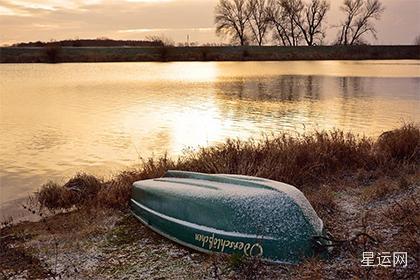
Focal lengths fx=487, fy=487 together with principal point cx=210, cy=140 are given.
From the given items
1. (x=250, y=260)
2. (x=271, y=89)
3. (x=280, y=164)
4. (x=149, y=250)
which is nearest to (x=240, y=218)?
(x=250, y=260)

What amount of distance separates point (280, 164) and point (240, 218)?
7.16 ft

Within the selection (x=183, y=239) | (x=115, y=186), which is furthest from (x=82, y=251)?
(x=115, y=186)

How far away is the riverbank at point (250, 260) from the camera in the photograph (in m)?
3.61

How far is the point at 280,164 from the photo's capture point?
5.77 meters

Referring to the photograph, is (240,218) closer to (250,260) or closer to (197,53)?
(250,260)

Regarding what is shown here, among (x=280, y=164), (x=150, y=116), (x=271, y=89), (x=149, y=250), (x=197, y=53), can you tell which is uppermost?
(x=197, y=53)

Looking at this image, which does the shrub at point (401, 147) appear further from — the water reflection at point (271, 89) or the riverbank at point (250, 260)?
the water reflection at point (271, 89)

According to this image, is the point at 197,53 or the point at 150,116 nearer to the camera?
the point at 150,116

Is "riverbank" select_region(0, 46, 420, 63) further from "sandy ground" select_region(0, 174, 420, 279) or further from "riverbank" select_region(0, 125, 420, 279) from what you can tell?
"sandy ground" select_region(0, 174, 420, 279)

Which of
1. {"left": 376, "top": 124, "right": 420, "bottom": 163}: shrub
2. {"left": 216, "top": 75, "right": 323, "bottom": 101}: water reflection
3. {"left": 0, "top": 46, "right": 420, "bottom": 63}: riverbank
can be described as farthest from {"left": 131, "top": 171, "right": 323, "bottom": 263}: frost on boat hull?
{"left": 0, "top": 46, "right": 420, "bottom": 63}: riverbank

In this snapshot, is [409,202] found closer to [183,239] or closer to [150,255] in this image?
[183,239]

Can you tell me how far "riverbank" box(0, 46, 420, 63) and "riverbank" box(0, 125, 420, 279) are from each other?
104ft

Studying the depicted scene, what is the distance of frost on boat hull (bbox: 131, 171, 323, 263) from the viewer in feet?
11.7

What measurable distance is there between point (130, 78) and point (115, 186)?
18.5 meters
